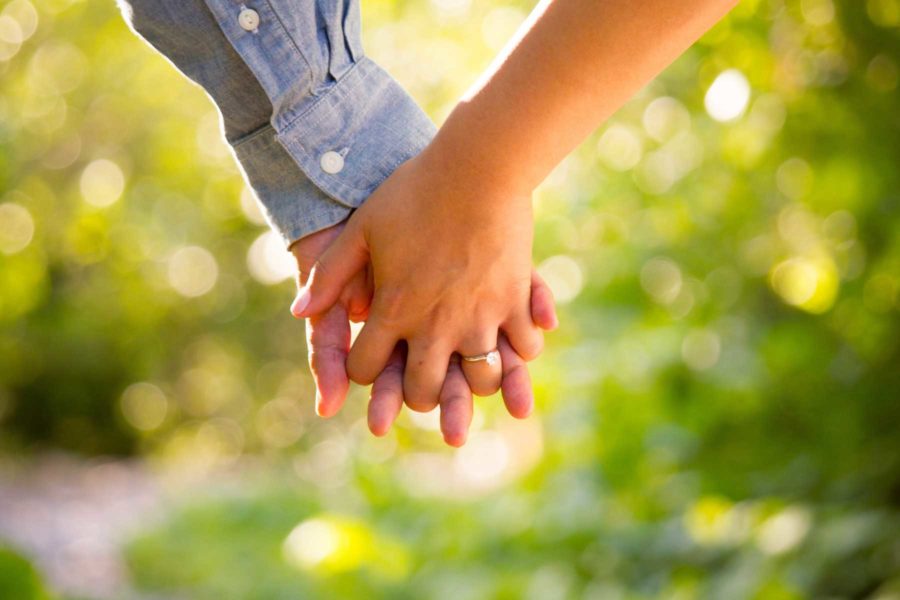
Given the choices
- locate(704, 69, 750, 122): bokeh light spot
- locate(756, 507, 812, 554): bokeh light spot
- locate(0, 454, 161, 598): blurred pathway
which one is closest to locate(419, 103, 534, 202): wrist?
locate(704, 69, 750, 122): bokeh light spot

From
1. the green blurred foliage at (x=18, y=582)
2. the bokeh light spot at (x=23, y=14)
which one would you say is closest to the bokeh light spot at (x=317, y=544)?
the green blurred foliage at (x=18, y=582)

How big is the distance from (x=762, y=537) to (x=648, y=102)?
4.58 ft

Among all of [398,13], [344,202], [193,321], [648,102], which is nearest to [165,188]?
[193,321]

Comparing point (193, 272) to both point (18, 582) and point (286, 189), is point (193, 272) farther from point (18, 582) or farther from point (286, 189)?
point (286, 189)

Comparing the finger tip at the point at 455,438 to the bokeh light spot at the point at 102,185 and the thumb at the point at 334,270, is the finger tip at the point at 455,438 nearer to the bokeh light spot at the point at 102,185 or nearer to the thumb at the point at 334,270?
the thumb at the point at 334,270

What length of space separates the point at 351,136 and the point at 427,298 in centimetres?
23

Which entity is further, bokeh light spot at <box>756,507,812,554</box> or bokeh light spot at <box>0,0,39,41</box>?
bokeh light spot at <box>0,0,39,41</box>

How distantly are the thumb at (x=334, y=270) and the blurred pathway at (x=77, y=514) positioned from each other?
3.81 m

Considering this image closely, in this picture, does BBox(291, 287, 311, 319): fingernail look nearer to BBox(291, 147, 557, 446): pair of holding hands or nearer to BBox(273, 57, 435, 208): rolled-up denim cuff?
BBox(291, 147, 557, 446): pair of holding hands

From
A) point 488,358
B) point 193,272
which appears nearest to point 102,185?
point 193,272

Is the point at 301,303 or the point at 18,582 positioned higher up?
the point at 18,582

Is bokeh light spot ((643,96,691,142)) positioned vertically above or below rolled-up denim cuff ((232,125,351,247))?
above

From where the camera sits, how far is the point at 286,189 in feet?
4.40

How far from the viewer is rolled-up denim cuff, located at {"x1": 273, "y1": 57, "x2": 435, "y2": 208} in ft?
4.26
